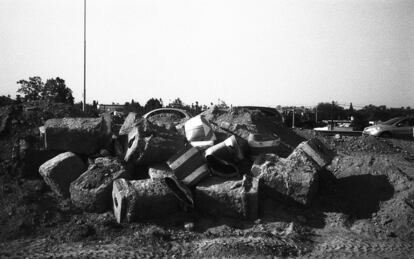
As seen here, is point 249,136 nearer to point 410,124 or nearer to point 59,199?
point 59,199

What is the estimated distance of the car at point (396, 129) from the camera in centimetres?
1567

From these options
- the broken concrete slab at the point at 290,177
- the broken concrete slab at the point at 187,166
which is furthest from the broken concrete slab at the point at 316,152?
the broken concrete slab at the point at 187,166

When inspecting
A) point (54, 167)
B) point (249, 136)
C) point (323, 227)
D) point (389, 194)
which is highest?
point (249, 136)

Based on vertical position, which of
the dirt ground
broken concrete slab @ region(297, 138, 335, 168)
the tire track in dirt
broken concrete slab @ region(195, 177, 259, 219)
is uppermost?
broken concrete slab @ region(297, 138, 335, 168)

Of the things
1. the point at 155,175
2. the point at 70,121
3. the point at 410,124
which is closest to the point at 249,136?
the point at 155,175

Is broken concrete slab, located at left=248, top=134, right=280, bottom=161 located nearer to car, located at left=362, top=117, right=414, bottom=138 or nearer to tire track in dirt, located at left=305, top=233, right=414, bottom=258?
tire track in dirt, located at left=305, top=233, right=414, bottom=258

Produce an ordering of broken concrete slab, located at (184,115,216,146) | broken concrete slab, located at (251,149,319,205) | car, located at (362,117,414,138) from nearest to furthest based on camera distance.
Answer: broken concrete slab, located at (251,149,319,205) → broken concrete slab, located at (184,115,216,146) → car, located at (362,117,414,138)

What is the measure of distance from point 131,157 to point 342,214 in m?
3.46

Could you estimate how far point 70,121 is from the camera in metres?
6.15

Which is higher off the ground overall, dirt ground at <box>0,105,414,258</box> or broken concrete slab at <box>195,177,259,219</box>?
broken concrete slab at <box>195,177,259,219</box>

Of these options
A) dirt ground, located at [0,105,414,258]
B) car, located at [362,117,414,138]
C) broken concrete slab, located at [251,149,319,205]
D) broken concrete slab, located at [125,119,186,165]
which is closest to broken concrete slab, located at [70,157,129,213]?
dirt ground, located at [0,105,414,258]

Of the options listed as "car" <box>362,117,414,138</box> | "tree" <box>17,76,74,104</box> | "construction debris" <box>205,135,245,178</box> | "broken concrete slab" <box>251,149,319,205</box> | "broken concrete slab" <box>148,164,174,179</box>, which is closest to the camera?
"broken concrete slab" <box>251,149,319,205</box>

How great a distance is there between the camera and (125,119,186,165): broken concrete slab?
5754mm

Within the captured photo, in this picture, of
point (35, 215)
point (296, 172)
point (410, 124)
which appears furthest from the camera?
point (410, 124)
